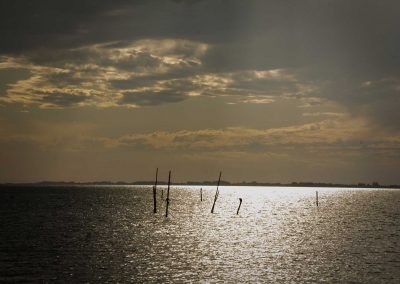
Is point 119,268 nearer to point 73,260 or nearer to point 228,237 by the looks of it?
point 73,260

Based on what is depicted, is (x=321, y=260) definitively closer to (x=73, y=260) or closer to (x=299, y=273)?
(x=299, y=273)

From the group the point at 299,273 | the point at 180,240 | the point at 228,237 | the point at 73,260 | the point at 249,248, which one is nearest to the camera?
the point at 299,273

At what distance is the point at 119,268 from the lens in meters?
56.9

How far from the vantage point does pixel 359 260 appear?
2547 inches

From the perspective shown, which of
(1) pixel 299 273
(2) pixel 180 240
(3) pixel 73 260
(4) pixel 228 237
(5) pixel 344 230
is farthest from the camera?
(5) pixel 344 230

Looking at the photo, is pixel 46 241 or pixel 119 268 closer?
pixel 119 268

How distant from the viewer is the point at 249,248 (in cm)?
7731

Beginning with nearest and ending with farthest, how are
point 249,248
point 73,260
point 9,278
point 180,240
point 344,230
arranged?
point 9,278 → point 73,260 → point 249,248 → point 180,240 → point 344,230

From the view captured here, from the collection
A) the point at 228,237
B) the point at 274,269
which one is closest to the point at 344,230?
the point at 228,237

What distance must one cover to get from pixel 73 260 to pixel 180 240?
27489mm

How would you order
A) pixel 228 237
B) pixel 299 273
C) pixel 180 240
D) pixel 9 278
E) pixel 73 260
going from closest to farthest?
1. pixel 9 278
2. pixel 299 273
3. pixel 73 260
4. pixel 180 240
5. pixel 228 237

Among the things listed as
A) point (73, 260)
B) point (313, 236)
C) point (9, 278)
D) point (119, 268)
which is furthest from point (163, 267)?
point (313, 236)

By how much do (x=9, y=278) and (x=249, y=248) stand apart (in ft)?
122

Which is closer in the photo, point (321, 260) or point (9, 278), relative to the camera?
point (9, 278)
